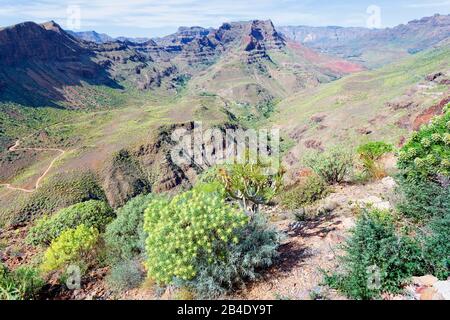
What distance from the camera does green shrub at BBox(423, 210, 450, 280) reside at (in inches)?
316

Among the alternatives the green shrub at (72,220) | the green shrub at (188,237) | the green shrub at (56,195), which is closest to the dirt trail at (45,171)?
the green shrub at (56,195)

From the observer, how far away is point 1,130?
8606 centimetres

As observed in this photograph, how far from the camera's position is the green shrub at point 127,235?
12.6 m

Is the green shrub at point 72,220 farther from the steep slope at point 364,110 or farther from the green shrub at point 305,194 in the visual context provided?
the steep slope at point 364,110

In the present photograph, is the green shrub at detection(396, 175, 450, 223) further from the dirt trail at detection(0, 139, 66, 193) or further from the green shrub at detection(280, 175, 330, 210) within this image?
the dirt trail at detection(0, 139, 66, 193)

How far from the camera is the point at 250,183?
13008 mm

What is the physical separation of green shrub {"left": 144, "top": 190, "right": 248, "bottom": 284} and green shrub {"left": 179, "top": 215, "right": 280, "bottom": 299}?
192 mm

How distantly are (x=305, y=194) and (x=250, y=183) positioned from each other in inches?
163

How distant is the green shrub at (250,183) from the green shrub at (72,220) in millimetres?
9609

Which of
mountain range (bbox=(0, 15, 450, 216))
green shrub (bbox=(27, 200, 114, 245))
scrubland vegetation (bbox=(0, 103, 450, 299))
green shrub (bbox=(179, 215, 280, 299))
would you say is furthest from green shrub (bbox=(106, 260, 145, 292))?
mountain range (bbox=(0, 15, 450, 216))

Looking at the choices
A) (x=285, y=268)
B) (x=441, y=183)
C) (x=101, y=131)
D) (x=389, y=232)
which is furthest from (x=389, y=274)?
(x=101, y=131)

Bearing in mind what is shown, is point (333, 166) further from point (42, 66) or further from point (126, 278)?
point (42, 66)
